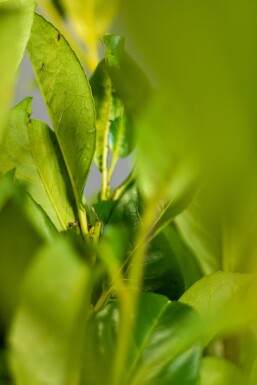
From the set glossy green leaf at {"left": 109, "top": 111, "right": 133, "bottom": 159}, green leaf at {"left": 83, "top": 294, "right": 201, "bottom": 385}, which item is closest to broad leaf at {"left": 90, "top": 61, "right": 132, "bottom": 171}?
glossy green leaf at {"left": 109, "top": 111, "right": 133, "bottom": 159}

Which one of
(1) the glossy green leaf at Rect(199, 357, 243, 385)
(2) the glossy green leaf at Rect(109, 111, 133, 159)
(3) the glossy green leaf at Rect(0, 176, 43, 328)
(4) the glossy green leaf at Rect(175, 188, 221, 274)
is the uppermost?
(3) the glossy green leaf at Rect(0, 176, 43, 328)

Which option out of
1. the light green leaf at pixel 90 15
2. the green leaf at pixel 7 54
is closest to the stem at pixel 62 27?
the light green leaf at pixel 90 15

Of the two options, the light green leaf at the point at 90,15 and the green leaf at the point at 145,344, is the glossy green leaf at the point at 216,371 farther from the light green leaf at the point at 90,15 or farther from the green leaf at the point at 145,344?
the light green leaf at the point at 90,15

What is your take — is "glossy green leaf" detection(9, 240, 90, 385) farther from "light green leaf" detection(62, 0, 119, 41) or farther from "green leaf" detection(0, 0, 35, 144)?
"light green leaf" detection(62, 0, 119, 41)

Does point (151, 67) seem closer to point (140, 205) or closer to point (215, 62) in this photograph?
point (215, 62)

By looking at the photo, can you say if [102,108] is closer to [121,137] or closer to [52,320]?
[121,137]
